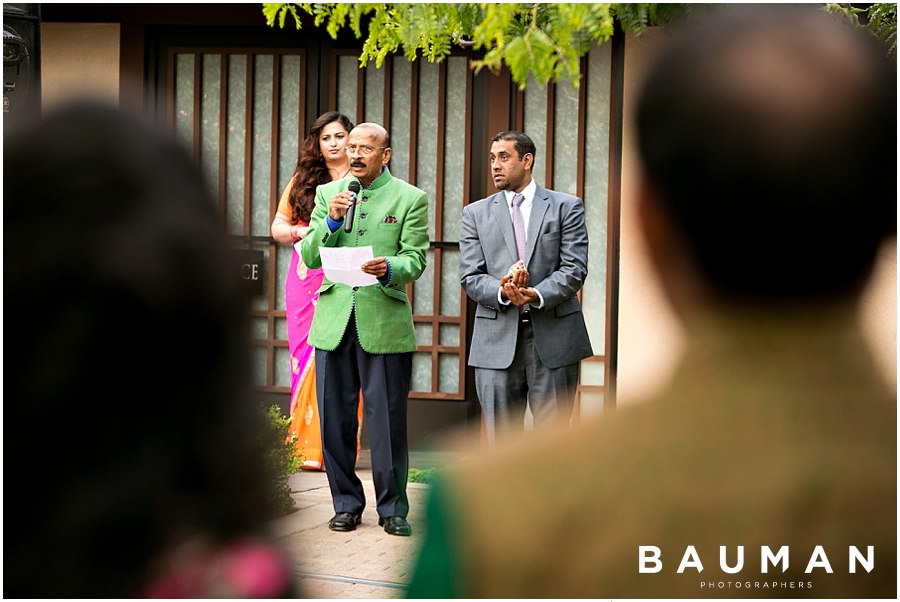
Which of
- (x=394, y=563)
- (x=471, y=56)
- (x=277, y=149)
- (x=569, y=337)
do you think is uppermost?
(x=471, y=56)

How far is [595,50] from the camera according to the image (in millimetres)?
8094

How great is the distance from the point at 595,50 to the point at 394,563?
425 centimetres

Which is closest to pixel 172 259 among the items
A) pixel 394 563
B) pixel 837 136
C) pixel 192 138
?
pixel 837 136

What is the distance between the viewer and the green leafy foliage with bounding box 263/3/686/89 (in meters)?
3.06

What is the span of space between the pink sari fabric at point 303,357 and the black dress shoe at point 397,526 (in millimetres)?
1590

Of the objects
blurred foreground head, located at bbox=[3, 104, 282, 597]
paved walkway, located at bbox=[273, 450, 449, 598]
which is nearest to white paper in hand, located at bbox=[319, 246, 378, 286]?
paved walkway, located at bbox=[273, 450, 449, 598]

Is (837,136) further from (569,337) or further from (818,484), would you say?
(569,337)

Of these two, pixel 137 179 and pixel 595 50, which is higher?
pixel 595 50

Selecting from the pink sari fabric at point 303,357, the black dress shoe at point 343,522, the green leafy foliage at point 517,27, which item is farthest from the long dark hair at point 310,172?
the green leafy foliage at point 517,27

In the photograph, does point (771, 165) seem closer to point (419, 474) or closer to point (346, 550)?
point (346, 550)

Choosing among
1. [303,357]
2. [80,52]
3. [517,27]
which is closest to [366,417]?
[303,357]

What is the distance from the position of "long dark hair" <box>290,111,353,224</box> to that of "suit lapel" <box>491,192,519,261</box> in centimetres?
125

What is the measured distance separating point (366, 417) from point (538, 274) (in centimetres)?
116

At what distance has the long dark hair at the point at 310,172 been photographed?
6.99 meters
